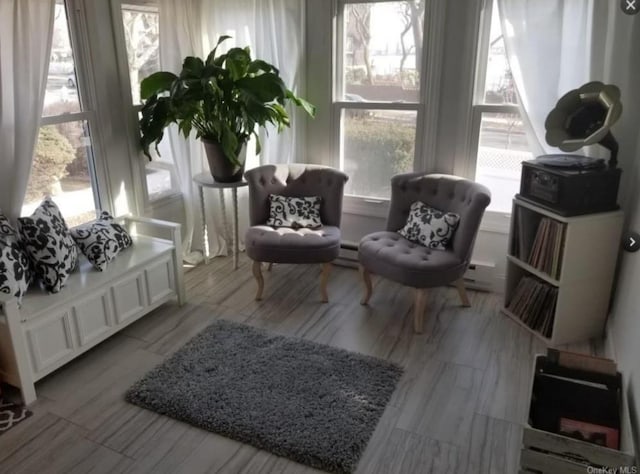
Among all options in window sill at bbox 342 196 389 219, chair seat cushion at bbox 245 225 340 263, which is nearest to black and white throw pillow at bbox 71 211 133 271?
chair seat cushion at bbox 245 225 340 263

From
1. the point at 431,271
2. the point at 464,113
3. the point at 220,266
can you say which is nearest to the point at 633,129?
the point at 464,113

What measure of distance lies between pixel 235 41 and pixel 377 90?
1172 millimetres

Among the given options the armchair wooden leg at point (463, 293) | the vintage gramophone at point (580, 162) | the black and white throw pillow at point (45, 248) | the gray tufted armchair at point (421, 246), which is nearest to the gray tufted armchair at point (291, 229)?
the gray tufted armchair at point (421, 246)

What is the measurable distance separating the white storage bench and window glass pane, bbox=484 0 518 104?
7.35 feet

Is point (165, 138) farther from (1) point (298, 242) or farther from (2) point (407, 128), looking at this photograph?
(2) point (407, 128)

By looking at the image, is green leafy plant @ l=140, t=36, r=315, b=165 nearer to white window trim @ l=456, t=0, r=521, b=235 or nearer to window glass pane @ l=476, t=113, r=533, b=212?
white window trim @ l=456, t=0, r=521, b=235

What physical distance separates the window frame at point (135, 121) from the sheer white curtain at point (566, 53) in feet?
7.72

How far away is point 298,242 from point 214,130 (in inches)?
39.4

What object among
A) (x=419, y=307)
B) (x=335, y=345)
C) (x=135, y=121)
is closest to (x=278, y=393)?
(x=335, y=345)

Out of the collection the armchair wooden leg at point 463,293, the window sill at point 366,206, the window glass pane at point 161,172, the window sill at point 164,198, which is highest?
the window glass pane at point 161,172

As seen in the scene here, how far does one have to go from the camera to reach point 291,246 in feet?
10.7

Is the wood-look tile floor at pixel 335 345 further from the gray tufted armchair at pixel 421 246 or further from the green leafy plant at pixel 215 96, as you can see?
the green leafy plant at pixel 215 96

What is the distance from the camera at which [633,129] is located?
111 inches

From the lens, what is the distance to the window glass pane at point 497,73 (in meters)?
3.19
